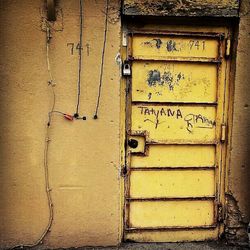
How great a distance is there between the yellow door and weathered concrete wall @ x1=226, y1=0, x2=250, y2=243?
153 mm

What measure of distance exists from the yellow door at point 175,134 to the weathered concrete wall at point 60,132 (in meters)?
0.26

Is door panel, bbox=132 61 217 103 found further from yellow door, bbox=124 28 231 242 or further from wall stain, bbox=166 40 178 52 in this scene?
wall stain, bbox=166 40 178 52

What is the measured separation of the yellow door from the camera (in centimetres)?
454

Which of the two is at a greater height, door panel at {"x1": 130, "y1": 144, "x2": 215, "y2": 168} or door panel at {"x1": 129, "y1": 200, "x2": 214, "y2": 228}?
door panel at {"x1": 130, "y1": 144, "x2": 215, "y2": 168}

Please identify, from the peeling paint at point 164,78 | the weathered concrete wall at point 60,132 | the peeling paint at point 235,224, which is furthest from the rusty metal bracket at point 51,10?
the peeling paint at point 235,224

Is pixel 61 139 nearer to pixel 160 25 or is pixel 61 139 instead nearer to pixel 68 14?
pixel 68 14

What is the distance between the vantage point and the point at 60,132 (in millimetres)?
4352

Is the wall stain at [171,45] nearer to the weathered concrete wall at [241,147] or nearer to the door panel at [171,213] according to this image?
the weathered concrete wall at [241,147]

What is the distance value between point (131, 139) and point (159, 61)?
0.94m

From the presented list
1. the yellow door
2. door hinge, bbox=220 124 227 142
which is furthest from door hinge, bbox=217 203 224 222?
door hinge, bbox=220 124 227 142

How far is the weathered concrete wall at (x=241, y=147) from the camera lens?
4.47 meters

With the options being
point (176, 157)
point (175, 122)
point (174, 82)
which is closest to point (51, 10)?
point (174, 82)

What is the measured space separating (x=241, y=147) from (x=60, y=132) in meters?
2.06

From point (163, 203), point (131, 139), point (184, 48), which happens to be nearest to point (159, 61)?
point (184, 48)
